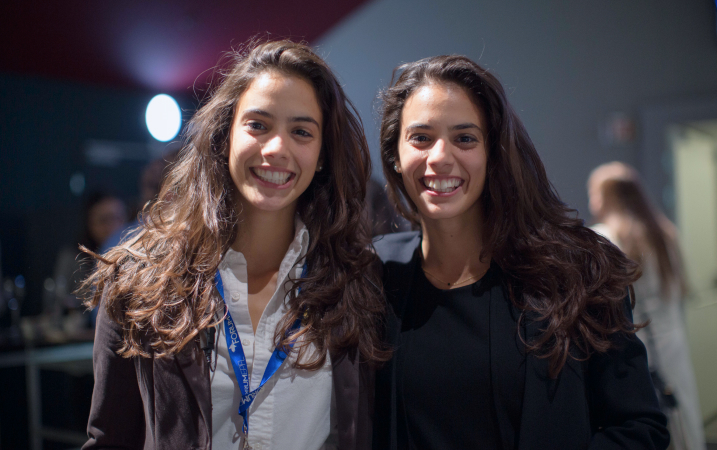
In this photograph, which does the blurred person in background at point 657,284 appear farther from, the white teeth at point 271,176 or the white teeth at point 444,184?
the white teeth at point 271,176

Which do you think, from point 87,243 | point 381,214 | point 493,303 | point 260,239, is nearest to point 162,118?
point 87,243

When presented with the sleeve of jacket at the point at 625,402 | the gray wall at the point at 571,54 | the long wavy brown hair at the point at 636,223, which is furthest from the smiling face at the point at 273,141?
the gray wall at the point at 571,54

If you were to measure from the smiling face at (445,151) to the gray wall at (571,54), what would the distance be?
2.86 metres

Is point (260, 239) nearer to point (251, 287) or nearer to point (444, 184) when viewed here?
point (251, 287)

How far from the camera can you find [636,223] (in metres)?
3.42

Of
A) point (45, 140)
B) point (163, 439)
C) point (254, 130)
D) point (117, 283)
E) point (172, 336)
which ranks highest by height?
point (45, 140)

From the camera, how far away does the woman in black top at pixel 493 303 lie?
59.4 inches

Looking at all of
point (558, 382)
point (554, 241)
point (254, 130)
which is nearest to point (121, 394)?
point (254, 130)

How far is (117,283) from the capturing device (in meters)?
1.61

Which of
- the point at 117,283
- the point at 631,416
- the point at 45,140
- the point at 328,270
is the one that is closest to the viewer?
the point at 631,416

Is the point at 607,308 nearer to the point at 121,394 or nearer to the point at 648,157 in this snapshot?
the point at 121,394

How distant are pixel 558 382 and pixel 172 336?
1.07 m

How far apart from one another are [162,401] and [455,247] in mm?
985

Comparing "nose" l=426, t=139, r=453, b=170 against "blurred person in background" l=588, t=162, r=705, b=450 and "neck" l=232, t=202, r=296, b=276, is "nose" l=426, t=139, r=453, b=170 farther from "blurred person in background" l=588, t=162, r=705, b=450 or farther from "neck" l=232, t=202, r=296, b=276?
"blurred person in background" l=588, t=162, r=705, b=450
